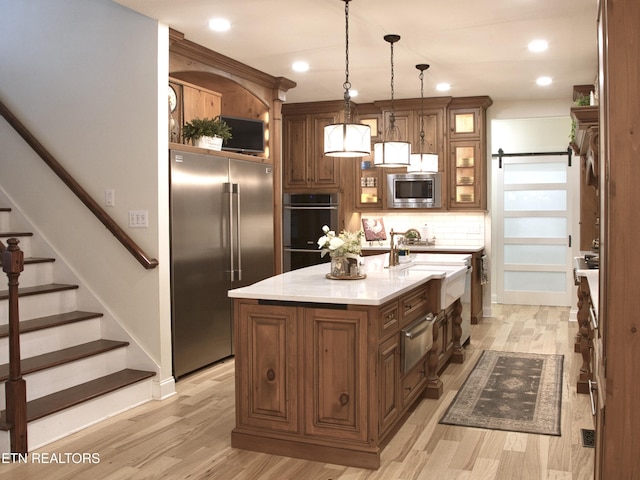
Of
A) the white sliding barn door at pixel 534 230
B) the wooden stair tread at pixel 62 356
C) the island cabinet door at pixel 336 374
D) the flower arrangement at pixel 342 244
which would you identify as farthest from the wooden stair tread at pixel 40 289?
the white sliding barn door at pixel 534 230

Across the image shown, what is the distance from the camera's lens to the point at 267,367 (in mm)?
3410

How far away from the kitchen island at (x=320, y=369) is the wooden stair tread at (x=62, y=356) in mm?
1252

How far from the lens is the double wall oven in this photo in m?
7.72

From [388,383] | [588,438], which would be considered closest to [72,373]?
[388,383]

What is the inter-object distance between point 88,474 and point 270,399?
974 millimetres

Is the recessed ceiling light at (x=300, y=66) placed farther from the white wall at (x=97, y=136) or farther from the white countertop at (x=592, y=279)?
the white countertop at (x=592, y=279)

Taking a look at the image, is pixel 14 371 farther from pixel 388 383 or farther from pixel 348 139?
pixel 348 139

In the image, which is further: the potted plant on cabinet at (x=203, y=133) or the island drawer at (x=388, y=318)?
the potted plant on cabinet at (x=203, y=133)

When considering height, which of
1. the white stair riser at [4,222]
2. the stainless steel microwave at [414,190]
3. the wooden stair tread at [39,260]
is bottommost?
the wooden stair tread at [39,260]

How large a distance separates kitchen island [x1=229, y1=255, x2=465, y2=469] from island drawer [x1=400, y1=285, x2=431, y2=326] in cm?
4

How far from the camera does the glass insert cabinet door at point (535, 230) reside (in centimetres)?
867

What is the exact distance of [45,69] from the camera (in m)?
4.82

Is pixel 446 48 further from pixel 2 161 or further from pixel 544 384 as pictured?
pixel 2 161

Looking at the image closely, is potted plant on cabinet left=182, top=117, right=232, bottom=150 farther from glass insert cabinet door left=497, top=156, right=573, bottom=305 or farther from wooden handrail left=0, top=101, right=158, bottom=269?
glass insert cabinet door left=497, top=156, right=573, bottom=305
